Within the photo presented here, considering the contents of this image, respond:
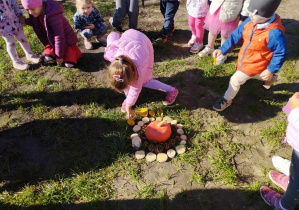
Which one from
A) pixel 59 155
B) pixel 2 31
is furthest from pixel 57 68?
pixel 59 155

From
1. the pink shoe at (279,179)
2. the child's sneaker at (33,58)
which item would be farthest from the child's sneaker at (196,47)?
the child's sneaker at (33,58)

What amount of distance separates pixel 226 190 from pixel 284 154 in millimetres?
933

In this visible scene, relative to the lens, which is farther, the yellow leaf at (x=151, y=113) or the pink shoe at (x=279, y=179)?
the yellow leaf at (x=151, y=113)

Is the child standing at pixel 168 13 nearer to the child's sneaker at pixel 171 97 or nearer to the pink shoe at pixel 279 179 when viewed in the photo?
the child's sneaker at pixel 171 97

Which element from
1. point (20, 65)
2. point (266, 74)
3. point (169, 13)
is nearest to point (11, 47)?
point (20, 65)

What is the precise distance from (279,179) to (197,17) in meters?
2.78

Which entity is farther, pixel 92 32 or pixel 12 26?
pixel 92 32

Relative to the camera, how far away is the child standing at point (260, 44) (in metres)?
2.30

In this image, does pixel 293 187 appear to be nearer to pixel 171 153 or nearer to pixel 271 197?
pixel 271 197

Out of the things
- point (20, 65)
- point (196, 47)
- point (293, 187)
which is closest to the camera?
point (293, 187)

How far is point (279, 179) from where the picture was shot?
2361mm

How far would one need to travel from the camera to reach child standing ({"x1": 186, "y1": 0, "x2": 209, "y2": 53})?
370 cm

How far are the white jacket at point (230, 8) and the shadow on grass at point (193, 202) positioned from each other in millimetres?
2478

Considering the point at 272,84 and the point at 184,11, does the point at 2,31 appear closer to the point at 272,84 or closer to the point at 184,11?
the point at 184,11
